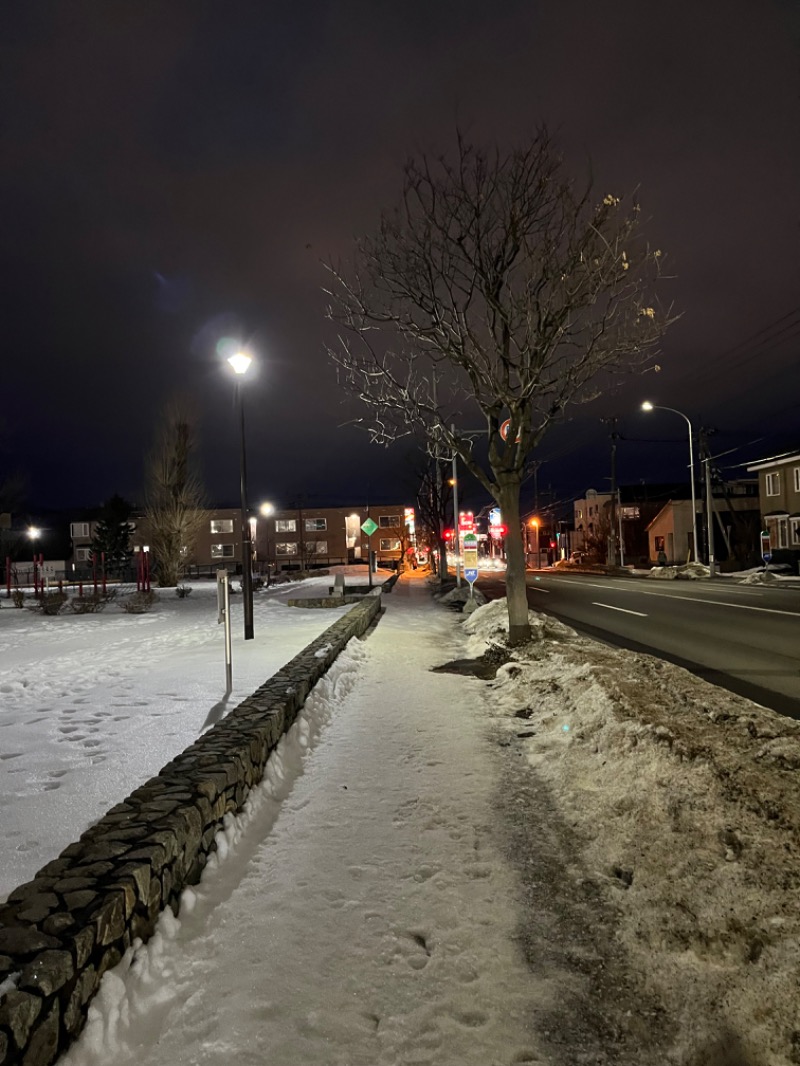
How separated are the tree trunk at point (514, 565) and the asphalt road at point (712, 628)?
2250mm

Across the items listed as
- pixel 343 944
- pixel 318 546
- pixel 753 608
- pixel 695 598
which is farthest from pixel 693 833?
pixel 318 546

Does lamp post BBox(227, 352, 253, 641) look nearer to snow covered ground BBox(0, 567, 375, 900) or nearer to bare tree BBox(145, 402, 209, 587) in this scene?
snow covered ground BBox(0, 567, 375, 900)

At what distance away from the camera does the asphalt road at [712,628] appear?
29.2 feet

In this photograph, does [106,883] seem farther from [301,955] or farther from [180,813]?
[301,955]

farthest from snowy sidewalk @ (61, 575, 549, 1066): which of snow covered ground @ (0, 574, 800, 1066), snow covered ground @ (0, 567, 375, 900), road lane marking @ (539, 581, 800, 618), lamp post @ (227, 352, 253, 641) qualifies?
road lane marking @ (539, 581, 800, 618)

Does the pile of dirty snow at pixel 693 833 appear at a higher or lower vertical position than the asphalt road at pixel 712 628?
higher

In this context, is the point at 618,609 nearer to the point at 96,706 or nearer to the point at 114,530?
the point at 96,706

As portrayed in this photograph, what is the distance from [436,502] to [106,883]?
35.1 meters

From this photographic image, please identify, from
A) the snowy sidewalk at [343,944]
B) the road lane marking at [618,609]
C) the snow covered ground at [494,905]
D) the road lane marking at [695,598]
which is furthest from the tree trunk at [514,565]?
the road lane marking at [695,598]

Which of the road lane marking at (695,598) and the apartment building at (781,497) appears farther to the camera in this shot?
the apartment building at (781,497)

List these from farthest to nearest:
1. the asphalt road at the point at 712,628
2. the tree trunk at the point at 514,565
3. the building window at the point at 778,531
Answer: the building window at the point at 778,531 → the tree trunk at the point at 514,565 → the asphalt road at the point at 712,628

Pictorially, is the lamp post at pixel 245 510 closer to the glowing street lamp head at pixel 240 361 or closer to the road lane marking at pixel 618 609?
the glowing street lamp head at pixel 240 361

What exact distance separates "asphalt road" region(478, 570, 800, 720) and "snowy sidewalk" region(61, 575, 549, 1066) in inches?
186

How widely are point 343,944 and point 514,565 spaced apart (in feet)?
29.6
